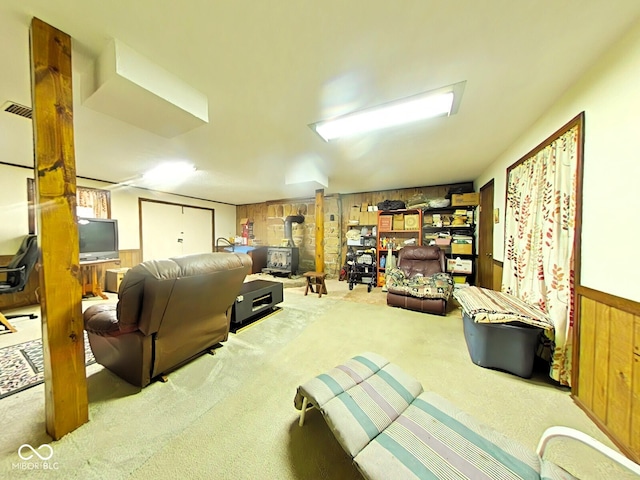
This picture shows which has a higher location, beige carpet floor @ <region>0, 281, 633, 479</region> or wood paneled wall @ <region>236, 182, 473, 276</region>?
wood paneled wall @ <region>236, 182, 473, 276</region>

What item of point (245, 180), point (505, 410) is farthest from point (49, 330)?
point (245, 180)

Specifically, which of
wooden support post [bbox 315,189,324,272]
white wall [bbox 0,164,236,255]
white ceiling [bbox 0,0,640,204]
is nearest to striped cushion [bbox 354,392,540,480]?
white ceiling [bbox 0,0,640,204]

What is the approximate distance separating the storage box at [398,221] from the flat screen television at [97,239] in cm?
563

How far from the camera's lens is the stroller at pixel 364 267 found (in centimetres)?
505

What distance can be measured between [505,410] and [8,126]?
16.4 feet

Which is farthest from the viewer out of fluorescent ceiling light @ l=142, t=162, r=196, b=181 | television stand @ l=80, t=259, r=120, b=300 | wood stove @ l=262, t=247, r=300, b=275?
wood stove @ l=262, t=247, r=300, b=275

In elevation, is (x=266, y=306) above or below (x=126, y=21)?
below

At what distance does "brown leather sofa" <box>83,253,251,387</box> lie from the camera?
A: 1.47 meters

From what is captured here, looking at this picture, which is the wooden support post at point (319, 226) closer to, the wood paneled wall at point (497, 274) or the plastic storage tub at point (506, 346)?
the wood paneled wall at point (497, 274)

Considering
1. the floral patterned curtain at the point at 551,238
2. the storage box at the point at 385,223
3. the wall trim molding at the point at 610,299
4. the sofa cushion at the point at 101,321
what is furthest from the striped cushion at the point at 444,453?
the storage box at the point at 385,223

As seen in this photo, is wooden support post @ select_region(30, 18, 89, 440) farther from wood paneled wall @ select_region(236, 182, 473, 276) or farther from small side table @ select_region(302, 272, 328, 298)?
wood paneled wall @ select_region(236, 182, 473, 276)

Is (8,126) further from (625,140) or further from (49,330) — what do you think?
(625,140)

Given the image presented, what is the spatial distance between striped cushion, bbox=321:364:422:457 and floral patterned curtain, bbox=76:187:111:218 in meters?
5.58

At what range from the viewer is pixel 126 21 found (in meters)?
1.12
